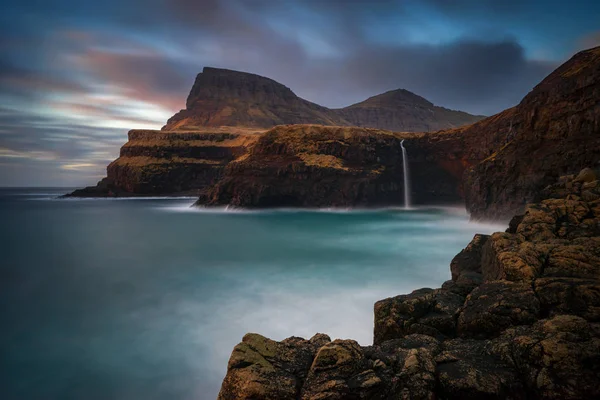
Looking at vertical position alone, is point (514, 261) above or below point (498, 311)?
above

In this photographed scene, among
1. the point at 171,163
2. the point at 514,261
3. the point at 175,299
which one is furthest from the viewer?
the point at 171,163

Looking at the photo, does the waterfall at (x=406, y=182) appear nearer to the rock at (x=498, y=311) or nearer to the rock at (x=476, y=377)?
the rock at (x=498, y=311)

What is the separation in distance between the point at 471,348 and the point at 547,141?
26923mm

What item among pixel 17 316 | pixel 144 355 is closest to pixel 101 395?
pixel 144 355

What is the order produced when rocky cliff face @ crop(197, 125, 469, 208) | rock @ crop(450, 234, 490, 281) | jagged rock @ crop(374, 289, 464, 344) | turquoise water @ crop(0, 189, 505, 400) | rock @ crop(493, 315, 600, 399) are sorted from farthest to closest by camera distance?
rocky cliff face @ crop(197, 125, 469, 208) → rock @ crop(450, 234, 490, 281) → turquoise water @ crop(0, 189, 505, 400) → jagged rock @ crop(374, 289, 464, 344) → rock @ crop(493, 315, 600, 399)

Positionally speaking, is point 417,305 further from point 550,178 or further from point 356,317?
point 550,178

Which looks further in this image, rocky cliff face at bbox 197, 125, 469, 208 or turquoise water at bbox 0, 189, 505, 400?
rocky cliff face at bbox 197, 125, 469, 208

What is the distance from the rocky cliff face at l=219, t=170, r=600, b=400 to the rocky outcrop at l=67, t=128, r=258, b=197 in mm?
96659

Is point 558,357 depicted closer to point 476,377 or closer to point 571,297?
point 476,377

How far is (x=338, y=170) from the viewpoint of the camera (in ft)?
187

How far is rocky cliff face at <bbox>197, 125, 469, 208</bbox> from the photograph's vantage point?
57.2 m

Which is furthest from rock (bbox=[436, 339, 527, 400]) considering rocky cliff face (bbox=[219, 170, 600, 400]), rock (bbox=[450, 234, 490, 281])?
rock (bbox=[450, 234, 490, 281])

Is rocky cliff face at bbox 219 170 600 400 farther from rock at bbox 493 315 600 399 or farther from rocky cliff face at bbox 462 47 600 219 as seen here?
rocky cliff face at bbox 462 47 600 219

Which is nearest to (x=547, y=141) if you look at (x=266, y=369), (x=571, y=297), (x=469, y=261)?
(x=469, y=261)
